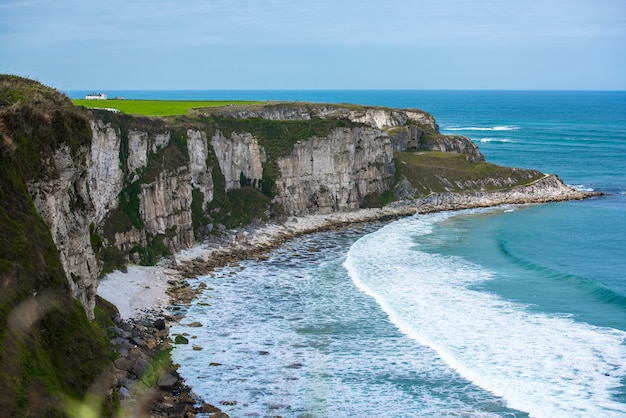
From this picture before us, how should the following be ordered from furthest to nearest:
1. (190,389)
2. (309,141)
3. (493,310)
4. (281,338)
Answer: (309,141)
(493,310)
(281,338)
(190,389)

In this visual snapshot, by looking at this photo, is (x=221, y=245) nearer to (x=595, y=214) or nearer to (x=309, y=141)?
(x=309, y=141)

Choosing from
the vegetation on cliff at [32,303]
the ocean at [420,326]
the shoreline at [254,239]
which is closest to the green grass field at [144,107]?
the shoreline at [254,239]

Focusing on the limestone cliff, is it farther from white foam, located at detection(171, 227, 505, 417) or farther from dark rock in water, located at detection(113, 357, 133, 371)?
white foam, located at detection(171, 227, 505, 417)

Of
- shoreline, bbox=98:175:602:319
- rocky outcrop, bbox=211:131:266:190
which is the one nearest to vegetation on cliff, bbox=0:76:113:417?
shoreline, bbox=98:175:602:319

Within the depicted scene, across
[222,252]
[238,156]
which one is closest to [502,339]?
[222,252]

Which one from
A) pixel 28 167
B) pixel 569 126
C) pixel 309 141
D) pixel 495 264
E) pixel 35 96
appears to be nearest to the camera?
pixel 28 167

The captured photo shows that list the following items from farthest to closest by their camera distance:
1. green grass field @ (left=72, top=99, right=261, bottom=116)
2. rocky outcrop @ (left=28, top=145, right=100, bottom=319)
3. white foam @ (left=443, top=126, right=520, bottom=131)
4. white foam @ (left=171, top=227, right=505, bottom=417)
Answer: white foam @ (left=443, top=126, right=520, bottom=131), green grass field @ (left=72, top=99, right=261, bottom=116), white foam @ (left=171, top=227, right=505, bottom=417), rocky outcrop @ (left=28, top=145, right=100, bottom=319)

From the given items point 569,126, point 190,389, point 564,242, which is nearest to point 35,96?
point 190,389

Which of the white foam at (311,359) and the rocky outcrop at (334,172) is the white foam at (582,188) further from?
the white foam at (311,359)
